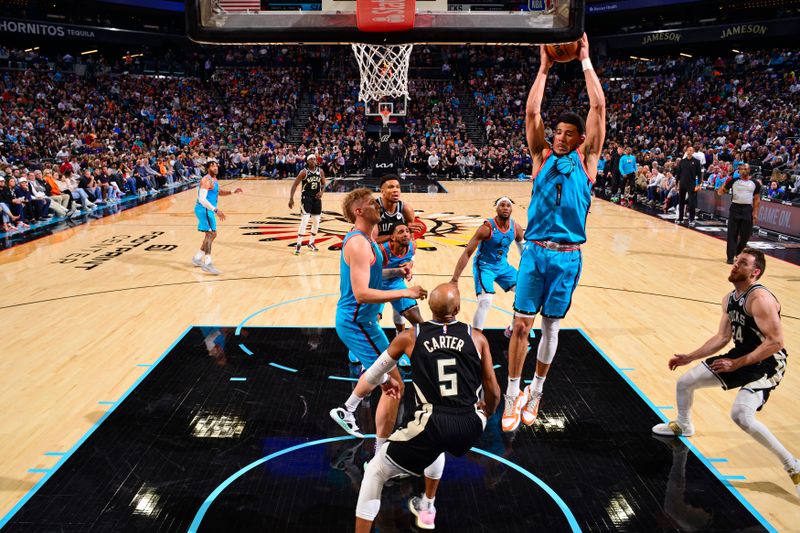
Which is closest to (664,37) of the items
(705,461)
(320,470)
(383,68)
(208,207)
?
(383,68)

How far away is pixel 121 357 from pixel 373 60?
481 inches

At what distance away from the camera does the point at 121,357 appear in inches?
252

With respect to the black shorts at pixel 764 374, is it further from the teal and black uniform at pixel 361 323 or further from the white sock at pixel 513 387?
the teal and black uniform at pixel 361 323

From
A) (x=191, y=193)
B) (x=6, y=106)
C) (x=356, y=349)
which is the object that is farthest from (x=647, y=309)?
(x=6, y=106)

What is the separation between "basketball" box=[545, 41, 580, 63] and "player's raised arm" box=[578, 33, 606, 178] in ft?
0.14

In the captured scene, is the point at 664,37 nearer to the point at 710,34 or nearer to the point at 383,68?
the point at 710,34

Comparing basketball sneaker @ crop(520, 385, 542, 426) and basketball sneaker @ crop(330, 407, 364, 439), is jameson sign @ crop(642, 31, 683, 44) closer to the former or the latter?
basketball sneaker @ crop(520, 385, 542, 426)

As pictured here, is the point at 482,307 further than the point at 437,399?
Yes

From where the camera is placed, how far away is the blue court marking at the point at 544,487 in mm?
3789

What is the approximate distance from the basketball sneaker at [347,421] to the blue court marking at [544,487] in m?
0.93

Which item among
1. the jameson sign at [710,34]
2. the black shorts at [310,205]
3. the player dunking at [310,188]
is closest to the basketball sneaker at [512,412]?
the player dunking at [310,188]

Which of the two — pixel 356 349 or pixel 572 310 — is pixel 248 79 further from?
pixel 356 349

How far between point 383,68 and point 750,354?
14654 mm

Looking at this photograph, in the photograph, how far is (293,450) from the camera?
459 cm
